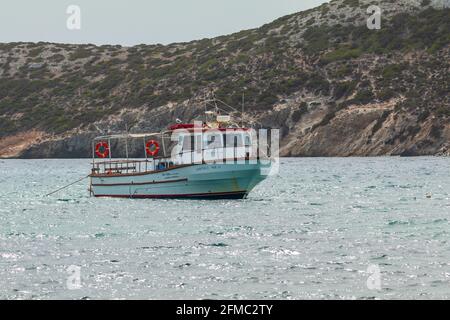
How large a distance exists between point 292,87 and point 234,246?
10561cm

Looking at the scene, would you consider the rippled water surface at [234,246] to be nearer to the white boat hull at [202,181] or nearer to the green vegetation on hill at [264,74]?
the white boat hull at [202,181]

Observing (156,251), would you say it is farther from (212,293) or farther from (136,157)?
(136,157)

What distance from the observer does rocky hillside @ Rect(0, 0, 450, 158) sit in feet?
392

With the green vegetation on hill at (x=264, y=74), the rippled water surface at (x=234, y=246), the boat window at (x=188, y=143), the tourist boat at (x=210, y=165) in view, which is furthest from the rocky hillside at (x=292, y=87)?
the tourist boat at (x=210, y=165)

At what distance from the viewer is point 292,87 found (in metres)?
136

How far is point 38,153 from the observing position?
148m

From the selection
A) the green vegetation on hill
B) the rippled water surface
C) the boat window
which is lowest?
the rippled water surface

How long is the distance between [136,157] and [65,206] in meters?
82.3

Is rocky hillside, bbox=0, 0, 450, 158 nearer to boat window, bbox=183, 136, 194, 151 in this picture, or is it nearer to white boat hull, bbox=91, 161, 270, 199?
white boat hull, bbox=91, 161, 270, 199

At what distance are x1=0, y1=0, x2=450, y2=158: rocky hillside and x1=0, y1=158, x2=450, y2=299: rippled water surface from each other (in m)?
60.0

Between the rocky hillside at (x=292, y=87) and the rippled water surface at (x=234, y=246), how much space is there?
2362 inches

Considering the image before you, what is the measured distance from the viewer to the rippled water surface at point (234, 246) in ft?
77.6

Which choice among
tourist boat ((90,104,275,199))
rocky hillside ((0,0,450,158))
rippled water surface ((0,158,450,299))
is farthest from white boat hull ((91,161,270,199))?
rocky hillside ((0,0,450,158))

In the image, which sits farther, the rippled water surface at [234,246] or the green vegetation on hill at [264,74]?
the green vegetation on hill at [264,74]
